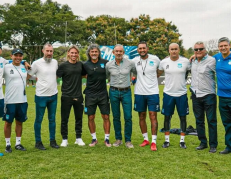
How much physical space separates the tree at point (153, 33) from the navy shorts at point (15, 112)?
34.7 m

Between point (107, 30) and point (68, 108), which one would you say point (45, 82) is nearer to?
point (68, 108)

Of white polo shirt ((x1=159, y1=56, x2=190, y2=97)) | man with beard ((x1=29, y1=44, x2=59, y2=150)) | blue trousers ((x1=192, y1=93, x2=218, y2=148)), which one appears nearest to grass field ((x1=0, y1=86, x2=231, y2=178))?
blue trousers ((x1=192, y1=93, x2=218, y2=148))

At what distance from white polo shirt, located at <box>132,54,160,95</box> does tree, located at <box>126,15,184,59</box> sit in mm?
33890

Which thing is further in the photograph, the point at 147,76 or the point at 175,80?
the point at 147,76

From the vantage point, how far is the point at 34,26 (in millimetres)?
34281

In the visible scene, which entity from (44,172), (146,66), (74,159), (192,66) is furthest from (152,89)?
(44,172)

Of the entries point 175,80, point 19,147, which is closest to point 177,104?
point 175,80

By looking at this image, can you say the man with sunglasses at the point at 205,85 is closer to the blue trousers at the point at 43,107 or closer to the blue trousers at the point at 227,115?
the blue trousers at the point at 227,115

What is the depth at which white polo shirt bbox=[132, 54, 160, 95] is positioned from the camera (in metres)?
5.60

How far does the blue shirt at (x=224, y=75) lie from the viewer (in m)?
5.01

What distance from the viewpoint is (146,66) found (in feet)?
18.4

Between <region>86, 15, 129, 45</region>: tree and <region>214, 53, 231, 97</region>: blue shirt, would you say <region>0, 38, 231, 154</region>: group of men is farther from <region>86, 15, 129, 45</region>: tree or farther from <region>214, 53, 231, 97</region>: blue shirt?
<region>86, 15, 129, 45</region>: tree

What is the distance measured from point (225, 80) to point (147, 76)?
56.1 inches

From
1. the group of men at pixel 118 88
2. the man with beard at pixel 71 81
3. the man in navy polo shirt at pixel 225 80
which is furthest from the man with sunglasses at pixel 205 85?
the man with beard at pixel 71 81
